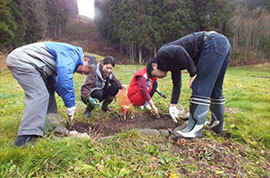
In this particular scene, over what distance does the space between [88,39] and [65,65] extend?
31.6 m

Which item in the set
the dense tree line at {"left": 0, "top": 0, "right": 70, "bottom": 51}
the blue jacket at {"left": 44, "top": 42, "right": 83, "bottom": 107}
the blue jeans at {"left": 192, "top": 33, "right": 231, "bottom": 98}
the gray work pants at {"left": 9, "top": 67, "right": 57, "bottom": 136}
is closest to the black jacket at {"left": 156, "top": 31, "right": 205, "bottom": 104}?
the blue jeans at {"left": 192, "top": 33, "right": 231, "bottom": 98}

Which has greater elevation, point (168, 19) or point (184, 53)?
point (168, 19)

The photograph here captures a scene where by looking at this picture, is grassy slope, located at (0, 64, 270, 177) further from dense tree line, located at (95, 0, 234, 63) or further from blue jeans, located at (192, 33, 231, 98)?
dense tree line, located at (95, 0, 234, 63)

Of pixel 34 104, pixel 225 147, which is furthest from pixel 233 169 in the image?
pixel 34 104

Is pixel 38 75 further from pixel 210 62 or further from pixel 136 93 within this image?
pixel 210 62

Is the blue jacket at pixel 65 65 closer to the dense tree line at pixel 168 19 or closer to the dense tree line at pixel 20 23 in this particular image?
the dense tree line at pixel 20 23

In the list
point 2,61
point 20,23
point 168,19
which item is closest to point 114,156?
point 2,61

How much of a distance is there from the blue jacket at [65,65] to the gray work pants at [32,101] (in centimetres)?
20

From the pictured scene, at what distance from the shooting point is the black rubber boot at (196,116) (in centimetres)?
179

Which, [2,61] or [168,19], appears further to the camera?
[168,19]

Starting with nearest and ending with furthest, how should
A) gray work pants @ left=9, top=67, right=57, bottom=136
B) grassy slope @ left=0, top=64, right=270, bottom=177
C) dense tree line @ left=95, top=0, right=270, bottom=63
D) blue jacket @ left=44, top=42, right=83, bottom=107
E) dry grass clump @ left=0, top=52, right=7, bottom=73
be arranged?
grassy slope @ left=0, top=64, right=270, bottom=177, gray work pants @ left=9, top=67, right=57, bottom=136, blue jacket @ left=44, top=42, right=83, bottom=107, dry grass clump @ left=0, top=52, right=7, bottom=73, dense tree line @ left=95, top=0, right=270, bottom=63

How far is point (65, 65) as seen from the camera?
178 centimetres

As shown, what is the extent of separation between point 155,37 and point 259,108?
15261 mm

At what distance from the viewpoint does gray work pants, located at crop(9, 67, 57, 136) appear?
155cm
